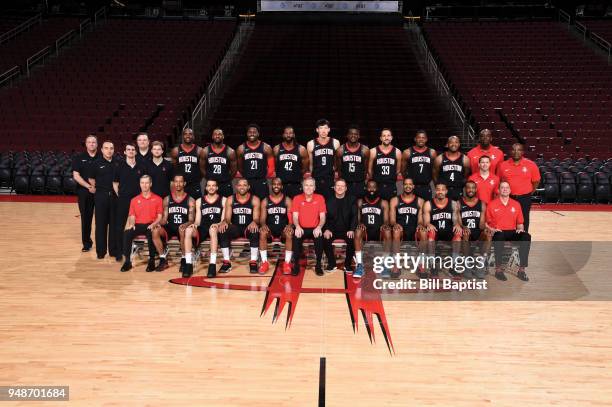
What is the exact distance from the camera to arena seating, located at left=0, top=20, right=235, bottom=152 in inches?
564

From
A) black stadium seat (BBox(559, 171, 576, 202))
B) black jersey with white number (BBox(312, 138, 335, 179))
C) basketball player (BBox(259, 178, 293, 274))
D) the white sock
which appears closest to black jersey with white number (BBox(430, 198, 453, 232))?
black jersey with white number (BBox(312, 138, 335, 179))

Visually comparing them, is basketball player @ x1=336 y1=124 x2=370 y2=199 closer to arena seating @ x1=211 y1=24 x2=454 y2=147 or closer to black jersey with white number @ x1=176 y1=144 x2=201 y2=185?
black jersey with white number @ x1=176 y1=144 x2=201 y2=185

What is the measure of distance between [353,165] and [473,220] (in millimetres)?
1527

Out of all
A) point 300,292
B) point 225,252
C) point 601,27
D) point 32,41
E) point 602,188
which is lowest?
point 300,292

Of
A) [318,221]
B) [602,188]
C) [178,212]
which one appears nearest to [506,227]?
[318,221]

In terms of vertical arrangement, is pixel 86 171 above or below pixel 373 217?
above

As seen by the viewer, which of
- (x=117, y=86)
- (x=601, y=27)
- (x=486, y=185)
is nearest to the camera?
(x=486, y=185)

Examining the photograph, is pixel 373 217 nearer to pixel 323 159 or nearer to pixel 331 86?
pixel 323 159

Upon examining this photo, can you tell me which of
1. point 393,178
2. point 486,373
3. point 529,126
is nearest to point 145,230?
point 393,178

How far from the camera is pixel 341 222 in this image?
6215 millimetres

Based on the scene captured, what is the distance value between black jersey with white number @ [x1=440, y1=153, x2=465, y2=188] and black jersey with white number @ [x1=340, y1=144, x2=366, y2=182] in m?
0.99

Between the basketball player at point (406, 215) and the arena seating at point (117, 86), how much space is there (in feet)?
29.1

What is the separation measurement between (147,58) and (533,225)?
Answer: 13.7m

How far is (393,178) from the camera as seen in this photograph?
261 inches
